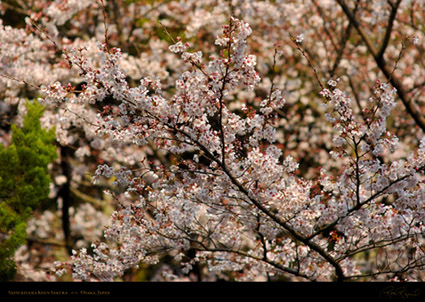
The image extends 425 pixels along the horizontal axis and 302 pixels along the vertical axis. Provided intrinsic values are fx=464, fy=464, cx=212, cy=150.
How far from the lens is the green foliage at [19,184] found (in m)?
6.50

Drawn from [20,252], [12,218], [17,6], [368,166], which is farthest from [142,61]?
[20,252]

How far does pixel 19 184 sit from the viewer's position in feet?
21.9

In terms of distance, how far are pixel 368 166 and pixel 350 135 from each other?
357 mm

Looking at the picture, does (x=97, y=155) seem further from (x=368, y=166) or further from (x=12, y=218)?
(x=368, y=166)

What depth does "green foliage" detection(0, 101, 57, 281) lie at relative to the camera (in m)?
6.50

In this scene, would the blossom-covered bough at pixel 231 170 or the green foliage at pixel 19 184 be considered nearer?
the blossom-covered bough at pixel 231 170
